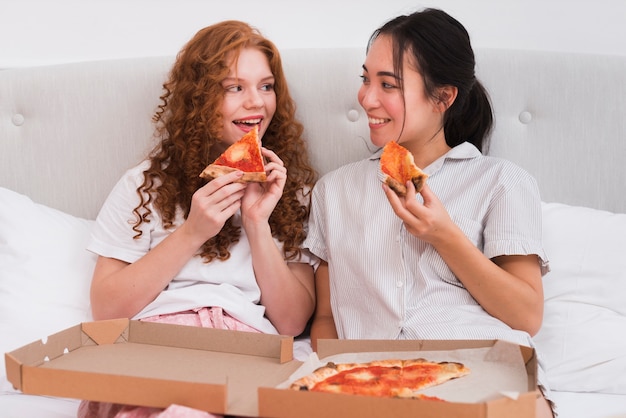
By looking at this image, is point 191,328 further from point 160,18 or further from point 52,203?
point 160,18

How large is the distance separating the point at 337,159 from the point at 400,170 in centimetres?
66

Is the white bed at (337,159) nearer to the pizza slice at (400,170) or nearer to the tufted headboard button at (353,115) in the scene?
the tufted headboard button at (353,115)

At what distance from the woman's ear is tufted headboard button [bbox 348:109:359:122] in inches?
15.2

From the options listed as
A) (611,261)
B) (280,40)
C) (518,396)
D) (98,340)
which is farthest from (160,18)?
(518,396)

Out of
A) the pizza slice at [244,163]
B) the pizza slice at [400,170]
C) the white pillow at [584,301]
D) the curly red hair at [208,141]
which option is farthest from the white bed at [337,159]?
the pizza slice at [400,170]

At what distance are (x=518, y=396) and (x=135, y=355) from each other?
0.81 metres

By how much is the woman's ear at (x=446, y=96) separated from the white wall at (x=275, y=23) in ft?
2.12

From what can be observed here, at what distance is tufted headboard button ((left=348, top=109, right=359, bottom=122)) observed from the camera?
7.99 ft

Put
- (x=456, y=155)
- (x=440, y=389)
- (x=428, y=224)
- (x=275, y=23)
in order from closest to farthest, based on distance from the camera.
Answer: (x=440, y=389), (x=428, y=224), (x=456, y=155), (x=275, y=23)

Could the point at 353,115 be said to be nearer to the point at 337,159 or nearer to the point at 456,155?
the point at 337,159

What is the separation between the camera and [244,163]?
6.47 feet

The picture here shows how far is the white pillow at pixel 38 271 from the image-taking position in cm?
213

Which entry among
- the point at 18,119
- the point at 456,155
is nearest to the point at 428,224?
the point at 456,155

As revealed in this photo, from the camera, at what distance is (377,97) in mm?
2031
